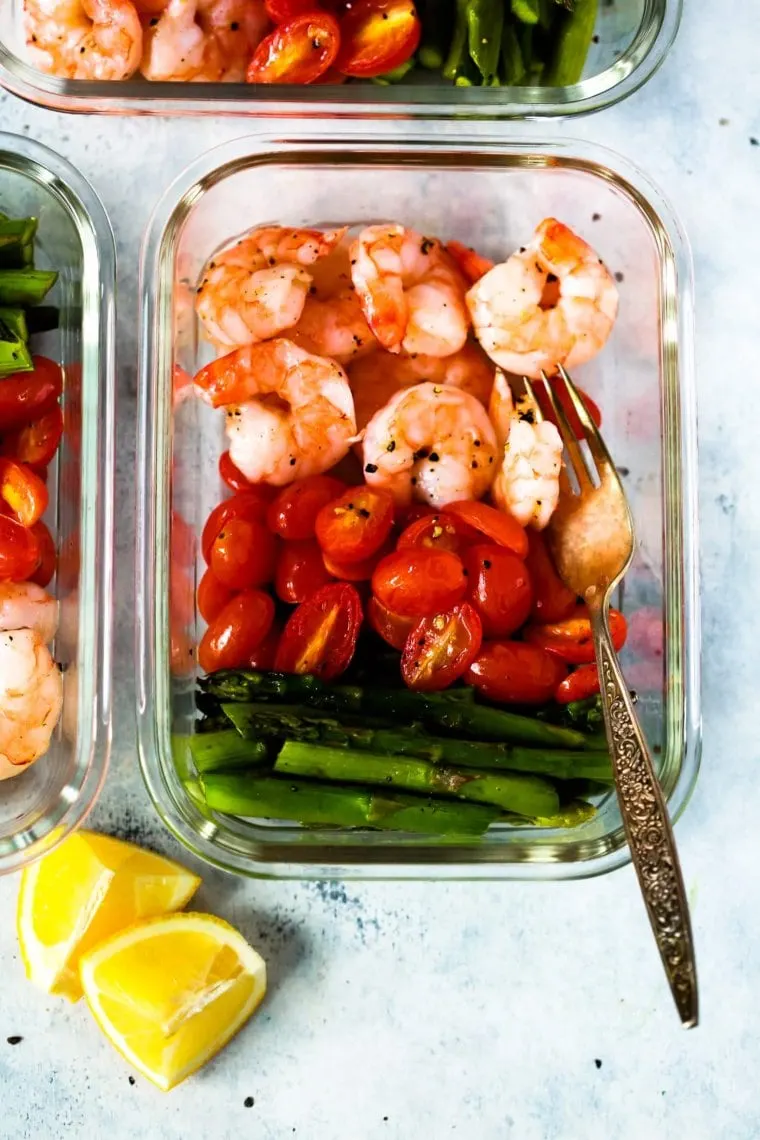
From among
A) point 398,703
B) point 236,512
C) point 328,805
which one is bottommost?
point 328,805

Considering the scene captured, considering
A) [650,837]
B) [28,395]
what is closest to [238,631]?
[28,395]

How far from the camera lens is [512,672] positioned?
1490mm

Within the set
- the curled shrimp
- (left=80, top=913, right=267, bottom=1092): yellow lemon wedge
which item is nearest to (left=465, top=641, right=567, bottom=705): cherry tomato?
(left=80, top=913, right=267, bottom=1092): yellow lemon wedge

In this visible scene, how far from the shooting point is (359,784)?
1.47m

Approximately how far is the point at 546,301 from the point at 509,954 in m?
0.97

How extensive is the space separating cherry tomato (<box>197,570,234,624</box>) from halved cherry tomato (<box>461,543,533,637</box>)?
1.12ft

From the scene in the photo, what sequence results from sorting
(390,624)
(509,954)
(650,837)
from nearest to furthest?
(650,837), (390,624), (509,954)

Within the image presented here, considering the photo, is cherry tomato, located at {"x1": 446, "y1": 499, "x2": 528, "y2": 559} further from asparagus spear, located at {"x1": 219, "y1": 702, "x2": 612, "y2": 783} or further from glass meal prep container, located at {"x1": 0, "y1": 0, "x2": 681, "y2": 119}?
glass meal prep container, located at {"x1": 0, "y1": 0, "x2": 681, "y2": 119}

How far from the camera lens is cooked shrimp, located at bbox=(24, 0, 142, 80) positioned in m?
1.53

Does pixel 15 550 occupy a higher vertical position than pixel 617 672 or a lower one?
higher

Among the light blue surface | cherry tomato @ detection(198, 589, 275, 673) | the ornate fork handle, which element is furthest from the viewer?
the light blue surface

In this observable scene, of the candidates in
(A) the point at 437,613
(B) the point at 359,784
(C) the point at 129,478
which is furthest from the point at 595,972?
(C) the point at 129,478

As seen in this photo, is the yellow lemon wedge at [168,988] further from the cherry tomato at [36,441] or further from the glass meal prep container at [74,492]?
the cherry tomato at [36,441]

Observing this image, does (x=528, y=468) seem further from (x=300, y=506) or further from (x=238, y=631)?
(x=238, y=631)
